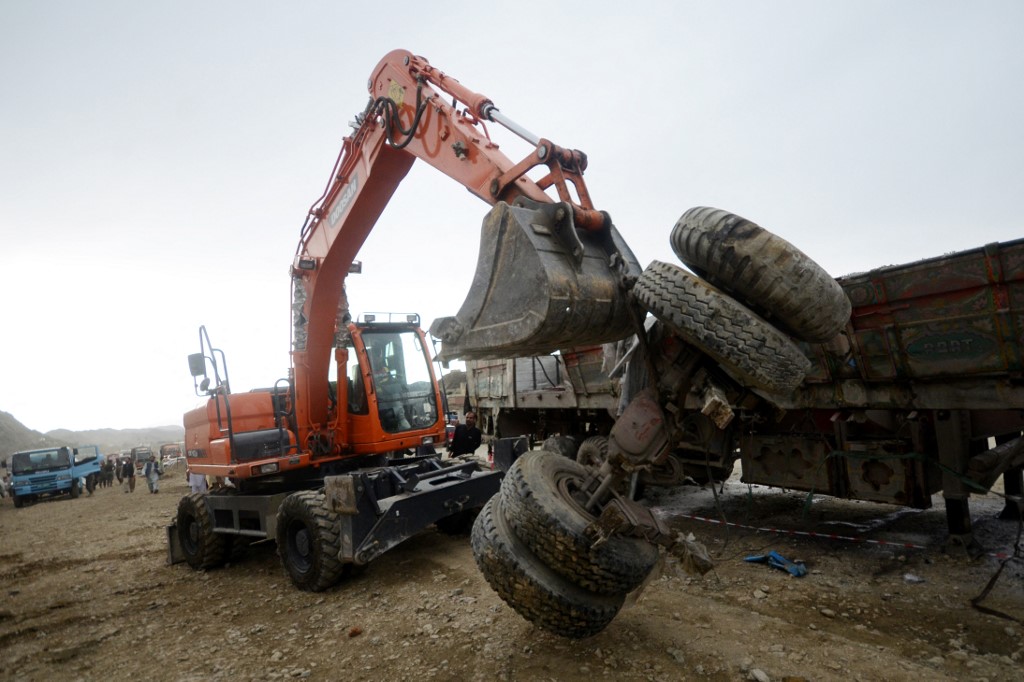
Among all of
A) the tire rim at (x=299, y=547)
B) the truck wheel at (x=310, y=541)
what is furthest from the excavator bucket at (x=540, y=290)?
the tire rim at (x=299, y=547)

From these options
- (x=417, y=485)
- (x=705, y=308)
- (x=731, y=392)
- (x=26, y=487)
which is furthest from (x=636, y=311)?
(x=26, y=487)

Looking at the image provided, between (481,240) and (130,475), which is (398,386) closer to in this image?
(481,240)

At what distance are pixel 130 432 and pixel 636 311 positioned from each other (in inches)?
4701

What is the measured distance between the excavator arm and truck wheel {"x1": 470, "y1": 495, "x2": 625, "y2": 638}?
3.22 ft

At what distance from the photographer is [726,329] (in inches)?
87.2

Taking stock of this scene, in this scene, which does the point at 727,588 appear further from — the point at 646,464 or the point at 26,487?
the point at 26,487

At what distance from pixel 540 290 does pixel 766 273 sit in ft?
2.99

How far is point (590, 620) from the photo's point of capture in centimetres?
275

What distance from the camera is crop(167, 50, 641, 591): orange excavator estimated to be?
8.51 ft

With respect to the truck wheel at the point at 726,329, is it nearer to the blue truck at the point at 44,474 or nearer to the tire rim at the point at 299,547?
the tire rim at the point at 299,547

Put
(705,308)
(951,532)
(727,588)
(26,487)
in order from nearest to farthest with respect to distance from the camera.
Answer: (705,308) < (727,588) < (951,532) < (26,487)

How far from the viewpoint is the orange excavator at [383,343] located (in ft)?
8.51

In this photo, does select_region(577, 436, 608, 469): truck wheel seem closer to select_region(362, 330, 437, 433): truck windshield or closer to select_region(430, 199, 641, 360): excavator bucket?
select_region(362, 330, 437, 433): truck windshield

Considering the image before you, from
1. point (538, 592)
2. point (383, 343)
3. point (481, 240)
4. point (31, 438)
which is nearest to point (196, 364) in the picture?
point (383, 343)
